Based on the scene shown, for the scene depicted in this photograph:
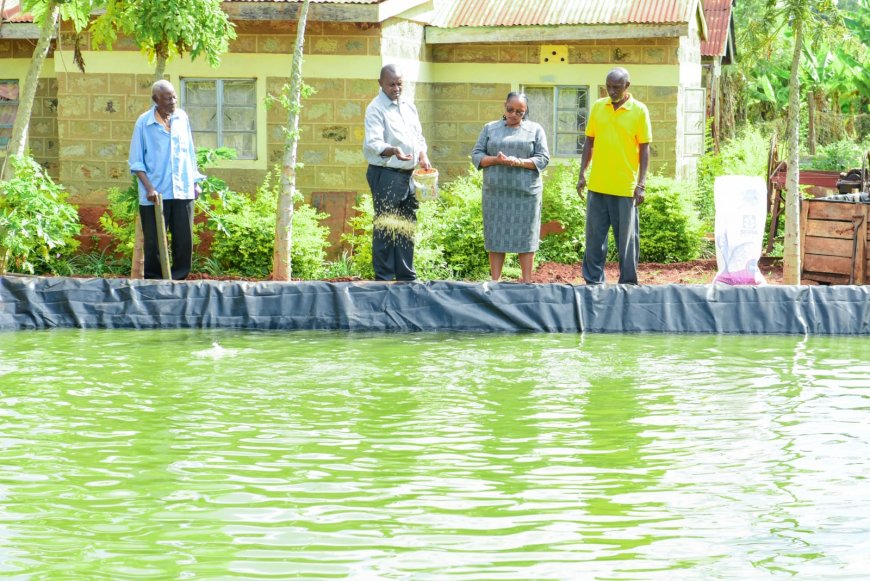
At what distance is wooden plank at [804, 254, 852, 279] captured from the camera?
486 inches

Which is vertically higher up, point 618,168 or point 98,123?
point 98,123

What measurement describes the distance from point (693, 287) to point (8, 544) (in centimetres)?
666

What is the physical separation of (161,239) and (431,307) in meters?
2.45

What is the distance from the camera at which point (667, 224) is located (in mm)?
14922

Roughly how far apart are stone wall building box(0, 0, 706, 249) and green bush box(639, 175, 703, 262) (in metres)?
1.74

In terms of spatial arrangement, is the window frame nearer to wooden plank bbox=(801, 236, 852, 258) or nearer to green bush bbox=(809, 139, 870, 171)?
wooden plank bbox=(801, 236, 852, 258)

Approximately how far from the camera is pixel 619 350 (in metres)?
9.98

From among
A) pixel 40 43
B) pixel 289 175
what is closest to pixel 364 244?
pixel 289 175

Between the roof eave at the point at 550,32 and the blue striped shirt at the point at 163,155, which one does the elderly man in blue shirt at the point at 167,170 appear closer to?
the blue striped shirt at the point at 163,155

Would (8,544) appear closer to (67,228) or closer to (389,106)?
(389,106)

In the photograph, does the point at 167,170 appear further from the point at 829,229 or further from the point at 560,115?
the point at 560,115

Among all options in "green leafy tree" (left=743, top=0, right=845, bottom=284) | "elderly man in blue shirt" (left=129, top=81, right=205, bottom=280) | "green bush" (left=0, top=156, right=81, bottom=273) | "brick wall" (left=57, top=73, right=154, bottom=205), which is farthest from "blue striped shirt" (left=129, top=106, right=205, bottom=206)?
"green leafy tree" (left=743, top=0, right=845, bottom=284)

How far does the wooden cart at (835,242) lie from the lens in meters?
12.2

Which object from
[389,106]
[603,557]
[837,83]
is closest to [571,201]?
[389,106]
